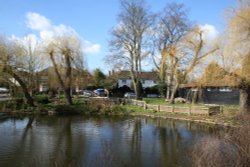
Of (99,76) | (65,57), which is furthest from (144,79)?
(65,57)

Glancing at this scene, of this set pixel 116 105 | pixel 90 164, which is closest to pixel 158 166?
pixel 90 164

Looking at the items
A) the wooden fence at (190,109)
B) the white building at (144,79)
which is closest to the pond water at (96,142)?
the wooden fence at (190,109)

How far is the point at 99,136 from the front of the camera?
2122 centimetres

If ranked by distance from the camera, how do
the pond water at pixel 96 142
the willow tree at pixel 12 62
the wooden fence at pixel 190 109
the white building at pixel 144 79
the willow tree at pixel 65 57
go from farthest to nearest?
the white building at pixel 144 79
the willow tree at pixel 65 57
the willow tree at pixel 12 62
the wooden fence at pixel 190 109
the pond water at pixel 96 142

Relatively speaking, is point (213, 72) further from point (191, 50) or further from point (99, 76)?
point (99, 76)

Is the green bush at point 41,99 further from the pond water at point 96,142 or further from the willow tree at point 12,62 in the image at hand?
the pond water at point 96,142

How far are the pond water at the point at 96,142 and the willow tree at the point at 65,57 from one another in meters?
8.15

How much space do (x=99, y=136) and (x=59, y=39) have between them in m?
18.7

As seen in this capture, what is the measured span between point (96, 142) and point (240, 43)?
41.9ft

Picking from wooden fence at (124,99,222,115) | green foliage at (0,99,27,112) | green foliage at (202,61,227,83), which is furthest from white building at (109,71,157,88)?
green foliage at (202,61,227,83)

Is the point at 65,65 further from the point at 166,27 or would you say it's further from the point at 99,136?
the point at 99,136

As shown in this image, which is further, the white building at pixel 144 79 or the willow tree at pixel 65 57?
the white building at pixel 144 79

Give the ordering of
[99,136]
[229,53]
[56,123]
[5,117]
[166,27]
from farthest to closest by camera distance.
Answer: [166,27] → [5,117] → [56,123] → [229,53] → [99,136]

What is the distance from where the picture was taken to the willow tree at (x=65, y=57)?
37.1m
